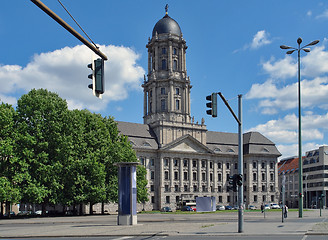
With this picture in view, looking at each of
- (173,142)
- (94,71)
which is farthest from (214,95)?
(173,142)

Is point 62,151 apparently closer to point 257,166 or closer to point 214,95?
point 214,95

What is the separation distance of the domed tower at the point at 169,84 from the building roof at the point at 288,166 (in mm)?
52257

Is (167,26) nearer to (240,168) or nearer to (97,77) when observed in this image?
(240,168)

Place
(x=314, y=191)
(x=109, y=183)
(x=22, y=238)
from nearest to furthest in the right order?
(x=22, y=238) → (x=109, y=183) → (x=314, y=191)

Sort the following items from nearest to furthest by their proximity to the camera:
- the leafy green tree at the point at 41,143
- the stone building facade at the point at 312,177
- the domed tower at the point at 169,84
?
the leafy green tree at the point at 41,143 < the domed tower at the point at 169,84 < the stone building facade at the point at 312,177

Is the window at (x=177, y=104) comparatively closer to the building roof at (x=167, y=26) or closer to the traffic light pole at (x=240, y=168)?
the building roof at (x=167, y=26)

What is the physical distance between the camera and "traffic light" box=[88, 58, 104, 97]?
1309 cm

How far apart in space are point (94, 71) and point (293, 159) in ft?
544

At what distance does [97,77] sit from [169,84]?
109m

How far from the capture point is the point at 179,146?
11812cm

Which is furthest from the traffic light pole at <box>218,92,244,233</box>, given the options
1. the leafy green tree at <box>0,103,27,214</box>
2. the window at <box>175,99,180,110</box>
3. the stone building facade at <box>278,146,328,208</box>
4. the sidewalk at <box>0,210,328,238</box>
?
the stone building facade at <box>278,146,328,208</box>

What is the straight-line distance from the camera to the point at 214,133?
13400 cm

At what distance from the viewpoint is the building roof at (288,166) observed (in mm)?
161262

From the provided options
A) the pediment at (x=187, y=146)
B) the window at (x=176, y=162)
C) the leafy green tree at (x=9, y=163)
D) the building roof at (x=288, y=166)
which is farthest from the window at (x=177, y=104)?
the leafy green tree at (x=9, y=163)
